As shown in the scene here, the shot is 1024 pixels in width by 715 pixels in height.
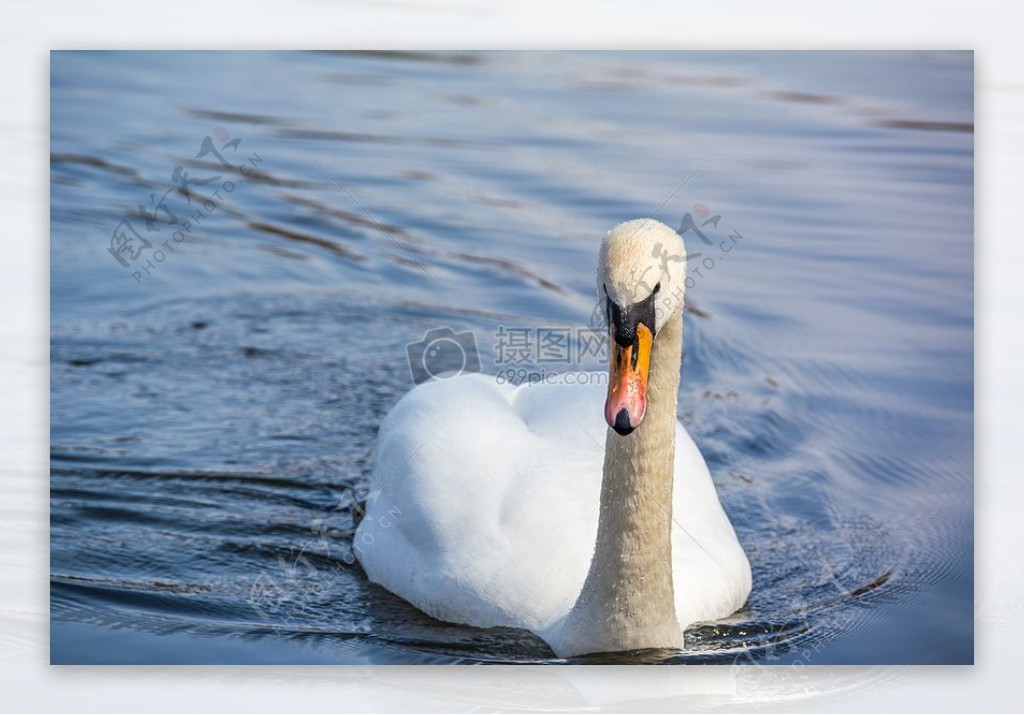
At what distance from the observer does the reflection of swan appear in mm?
5391

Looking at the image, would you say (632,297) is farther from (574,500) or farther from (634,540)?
(574,500)

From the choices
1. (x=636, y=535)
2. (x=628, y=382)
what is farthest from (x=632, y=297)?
(x=636, y=535)

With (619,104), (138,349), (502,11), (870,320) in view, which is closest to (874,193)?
(870,320)

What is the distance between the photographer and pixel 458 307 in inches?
286

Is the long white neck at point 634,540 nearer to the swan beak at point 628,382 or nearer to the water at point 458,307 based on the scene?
the water at point 458,307

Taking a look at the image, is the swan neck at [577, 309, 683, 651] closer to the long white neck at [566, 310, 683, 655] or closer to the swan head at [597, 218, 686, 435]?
the long white neck at [566, 310, 683, 655]

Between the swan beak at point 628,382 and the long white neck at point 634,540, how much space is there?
1.34ft

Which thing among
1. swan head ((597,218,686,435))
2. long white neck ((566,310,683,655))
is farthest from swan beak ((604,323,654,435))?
long white neck ((566,310,683,655))

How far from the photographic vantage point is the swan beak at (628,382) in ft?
17.1

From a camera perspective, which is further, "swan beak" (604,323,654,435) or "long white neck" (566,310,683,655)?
"long white neck" (566,310,683,655)

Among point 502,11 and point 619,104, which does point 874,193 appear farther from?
point 502,11

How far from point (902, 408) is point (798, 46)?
1.19m

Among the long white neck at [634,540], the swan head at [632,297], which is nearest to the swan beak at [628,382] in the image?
the swan head at [632,297]

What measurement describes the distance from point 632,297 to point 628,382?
21cm
